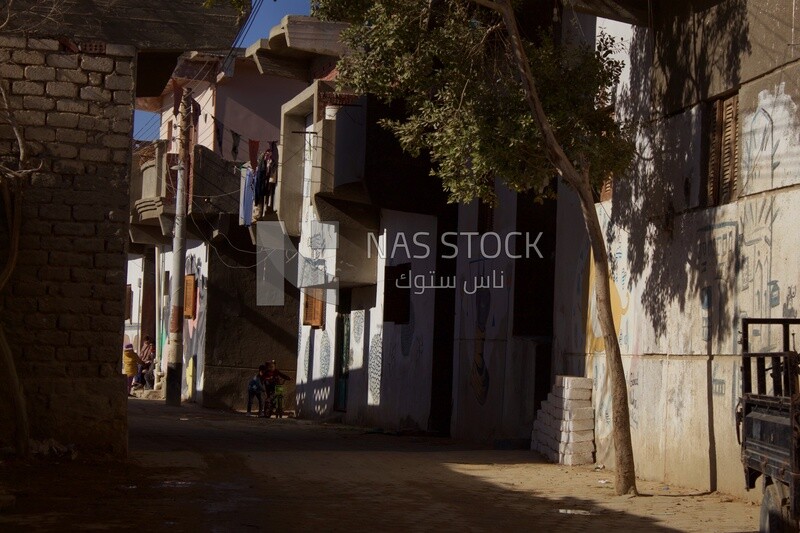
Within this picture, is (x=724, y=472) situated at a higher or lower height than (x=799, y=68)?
lower

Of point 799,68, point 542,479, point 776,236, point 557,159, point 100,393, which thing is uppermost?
point 799,68

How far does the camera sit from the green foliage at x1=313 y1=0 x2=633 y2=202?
1269 cm

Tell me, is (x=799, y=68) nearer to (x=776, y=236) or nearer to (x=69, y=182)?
(x=776, y=236)

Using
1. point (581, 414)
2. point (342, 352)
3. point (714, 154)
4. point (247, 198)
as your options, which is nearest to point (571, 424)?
point (581, 414)

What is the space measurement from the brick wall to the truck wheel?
25.1ft

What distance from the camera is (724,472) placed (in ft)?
39.2

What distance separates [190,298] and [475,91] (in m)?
22.7

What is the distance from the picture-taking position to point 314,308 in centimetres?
2883

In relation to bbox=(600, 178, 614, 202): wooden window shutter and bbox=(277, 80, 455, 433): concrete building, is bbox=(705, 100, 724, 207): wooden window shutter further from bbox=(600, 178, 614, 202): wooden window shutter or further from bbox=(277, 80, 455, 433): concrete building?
bbox=(277, 80, 455, 433): concrete building

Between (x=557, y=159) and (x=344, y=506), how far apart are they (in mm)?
4003

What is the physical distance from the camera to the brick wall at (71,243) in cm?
1329

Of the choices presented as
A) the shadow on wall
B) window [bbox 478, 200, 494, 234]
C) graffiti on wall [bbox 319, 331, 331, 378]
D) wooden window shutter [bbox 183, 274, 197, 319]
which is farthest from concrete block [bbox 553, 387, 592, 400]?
wooden window shutter [bbox 183, 274, 197, 319]

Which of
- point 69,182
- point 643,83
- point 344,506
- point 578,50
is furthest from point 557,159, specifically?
point 69,182

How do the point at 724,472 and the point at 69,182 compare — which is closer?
the point at 724,472
